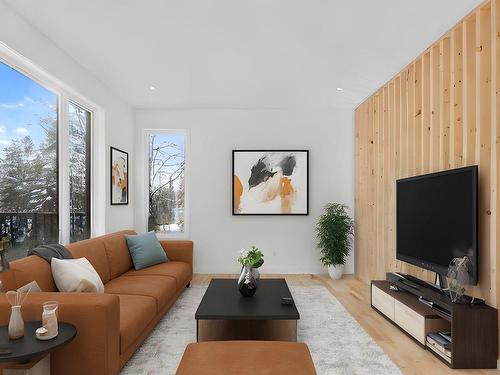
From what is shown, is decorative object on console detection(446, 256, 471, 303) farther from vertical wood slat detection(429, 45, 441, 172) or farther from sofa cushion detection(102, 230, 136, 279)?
sofa cushion detection(102, 230, 136, 279)

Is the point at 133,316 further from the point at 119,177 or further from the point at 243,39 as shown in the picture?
the point at 119,177

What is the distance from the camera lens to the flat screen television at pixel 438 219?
275cm

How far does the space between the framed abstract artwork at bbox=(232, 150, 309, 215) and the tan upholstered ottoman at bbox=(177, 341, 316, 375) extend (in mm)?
3915

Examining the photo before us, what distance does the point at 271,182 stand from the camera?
6004 mm

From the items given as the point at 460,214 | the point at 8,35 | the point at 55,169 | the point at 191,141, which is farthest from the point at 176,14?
the point at 191,141

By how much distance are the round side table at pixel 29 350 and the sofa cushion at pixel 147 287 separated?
124cm

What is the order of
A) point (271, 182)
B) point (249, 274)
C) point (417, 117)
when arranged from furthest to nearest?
point (271, 182)
point (417, 117)
point (249, 274)

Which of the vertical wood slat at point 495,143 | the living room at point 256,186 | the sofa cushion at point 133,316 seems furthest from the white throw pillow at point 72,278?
the vertical wood slat at point 495,143

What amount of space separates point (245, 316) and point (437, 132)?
2449 millimetres

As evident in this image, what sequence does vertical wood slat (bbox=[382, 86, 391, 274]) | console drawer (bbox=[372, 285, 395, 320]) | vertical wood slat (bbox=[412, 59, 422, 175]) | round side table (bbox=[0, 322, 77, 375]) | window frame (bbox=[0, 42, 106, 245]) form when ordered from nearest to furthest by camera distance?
round side table (bbox=[0, 322, 77, 375]), window frame (bbox=[0, 42, 106, 245]), console drawer (bbox=[372, 285, 395, 320]), vertical wood slat (bbox=[412, 59, 422, 175]), vertical wood slat (bbox=[382, 86, 391, 274])

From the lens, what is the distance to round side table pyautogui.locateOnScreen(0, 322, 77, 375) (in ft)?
5.57

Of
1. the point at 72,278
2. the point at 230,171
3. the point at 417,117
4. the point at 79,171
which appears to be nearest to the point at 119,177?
the point at 79,171

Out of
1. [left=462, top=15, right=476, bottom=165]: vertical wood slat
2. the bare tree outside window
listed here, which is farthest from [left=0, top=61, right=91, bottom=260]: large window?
[left=462, top=15, right=476, bottom=165]: vertical wood slat

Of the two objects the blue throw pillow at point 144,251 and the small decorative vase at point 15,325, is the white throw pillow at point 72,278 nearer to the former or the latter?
the small decorative vase at point 15,325
